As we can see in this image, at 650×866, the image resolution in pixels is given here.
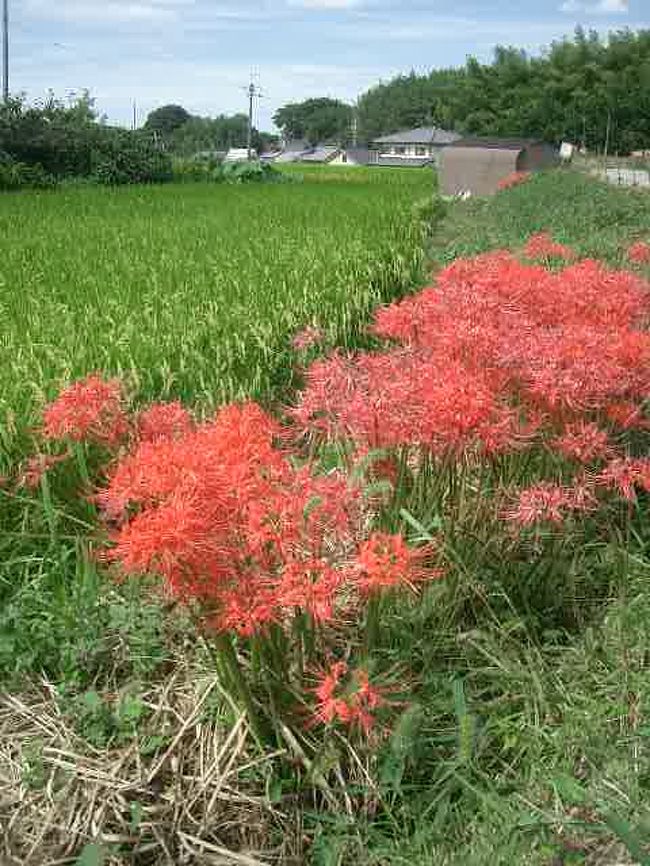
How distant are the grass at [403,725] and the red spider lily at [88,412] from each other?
298mm

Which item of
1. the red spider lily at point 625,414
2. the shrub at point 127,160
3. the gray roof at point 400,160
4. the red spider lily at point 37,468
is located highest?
the gray roof at point 400,160

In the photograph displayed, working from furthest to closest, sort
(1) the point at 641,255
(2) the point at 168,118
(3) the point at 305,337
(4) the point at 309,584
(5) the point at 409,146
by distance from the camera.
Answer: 1. (2) the point at 168,118
2. (5) the point at 409,146
3. (1) the point at 641,255
4. (3) the point at 305,337
5. (4) the point at 309,584

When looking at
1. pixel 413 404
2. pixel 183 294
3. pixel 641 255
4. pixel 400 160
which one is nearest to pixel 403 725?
pixel 413 404

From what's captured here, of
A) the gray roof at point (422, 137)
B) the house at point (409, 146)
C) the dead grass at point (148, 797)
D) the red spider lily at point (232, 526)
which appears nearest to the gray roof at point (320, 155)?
the house at point (409, 146)

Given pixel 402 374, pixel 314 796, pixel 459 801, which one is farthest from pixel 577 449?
pixel 314 796

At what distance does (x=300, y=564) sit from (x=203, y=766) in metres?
0.69

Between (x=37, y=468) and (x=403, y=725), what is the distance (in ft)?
3.89

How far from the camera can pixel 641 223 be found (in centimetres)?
1105

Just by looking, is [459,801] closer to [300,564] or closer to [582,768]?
[582,768]

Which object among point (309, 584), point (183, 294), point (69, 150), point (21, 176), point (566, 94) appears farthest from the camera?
point (566, 94)

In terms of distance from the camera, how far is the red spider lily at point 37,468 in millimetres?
2111

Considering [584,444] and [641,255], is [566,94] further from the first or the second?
[584,444]

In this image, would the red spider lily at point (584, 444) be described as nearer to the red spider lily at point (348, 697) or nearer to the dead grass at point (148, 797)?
the red spider lily at point (348, 697)

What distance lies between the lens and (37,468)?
2314 millimetres
